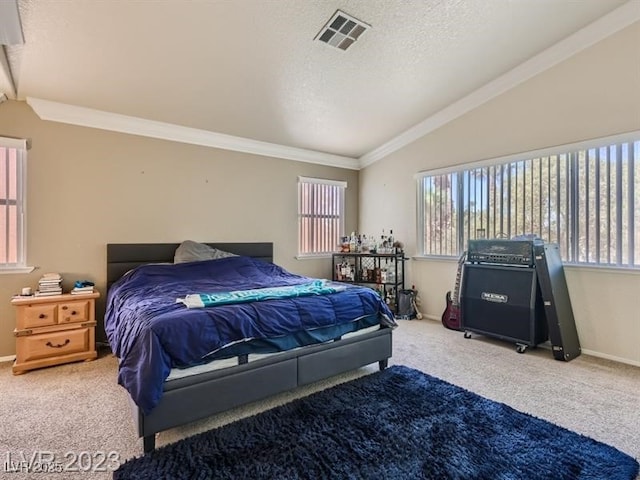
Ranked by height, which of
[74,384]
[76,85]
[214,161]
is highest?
[76,85]

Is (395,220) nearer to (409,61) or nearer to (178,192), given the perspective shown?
(409,61)

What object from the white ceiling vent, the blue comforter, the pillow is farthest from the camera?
the pillow

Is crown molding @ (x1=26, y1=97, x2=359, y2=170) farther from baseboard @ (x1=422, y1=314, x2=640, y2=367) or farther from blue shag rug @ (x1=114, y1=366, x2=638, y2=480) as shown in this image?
baseboard @ (x1=422, y1=314, x2=640, y2=367)

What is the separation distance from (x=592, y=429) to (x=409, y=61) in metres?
3.30

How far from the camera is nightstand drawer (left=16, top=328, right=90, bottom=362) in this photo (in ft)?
9.42

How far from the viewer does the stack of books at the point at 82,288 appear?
3209 millimetres

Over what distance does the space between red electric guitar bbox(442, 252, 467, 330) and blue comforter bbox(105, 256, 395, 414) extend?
5.41 ft

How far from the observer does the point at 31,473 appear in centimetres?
164

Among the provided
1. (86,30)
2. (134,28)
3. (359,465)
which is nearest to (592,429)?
(359,465)

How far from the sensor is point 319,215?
17.8 feet

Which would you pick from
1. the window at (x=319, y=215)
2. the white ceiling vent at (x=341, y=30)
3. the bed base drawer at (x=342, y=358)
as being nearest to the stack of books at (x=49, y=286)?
the bed base drawer at (x=342, y=358)

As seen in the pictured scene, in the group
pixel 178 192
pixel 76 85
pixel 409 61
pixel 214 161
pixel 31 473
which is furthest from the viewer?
pixel 214 161

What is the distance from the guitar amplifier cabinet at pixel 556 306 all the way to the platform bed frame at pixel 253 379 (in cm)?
165

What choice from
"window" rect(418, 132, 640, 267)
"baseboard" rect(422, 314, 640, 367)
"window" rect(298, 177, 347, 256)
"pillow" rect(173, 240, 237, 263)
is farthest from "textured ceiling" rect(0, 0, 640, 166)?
"baseboard" rect(422, 314, 640, 367)
